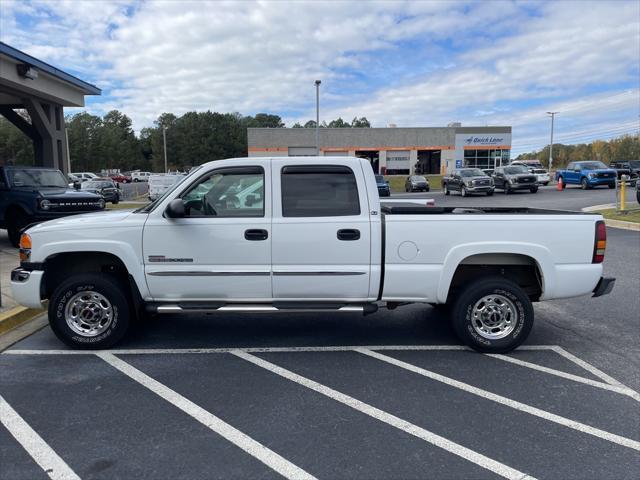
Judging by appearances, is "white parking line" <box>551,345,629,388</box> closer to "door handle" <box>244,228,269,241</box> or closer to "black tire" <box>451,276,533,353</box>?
"black tire" <box>451,276,533,353</box>

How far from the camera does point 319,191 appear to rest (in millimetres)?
5117

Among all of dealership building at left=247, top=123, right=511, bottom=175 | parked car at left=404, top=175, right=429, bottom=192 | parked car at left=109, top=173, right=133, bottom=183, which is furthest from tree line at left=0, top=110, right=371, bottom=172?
parked car at left=404, top=175, right=429, bottom=192

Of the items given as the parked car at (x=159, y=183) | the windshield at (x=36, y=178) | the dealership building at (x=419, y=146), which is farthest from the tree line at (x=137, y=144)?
the windshield at (x=36, y=178)

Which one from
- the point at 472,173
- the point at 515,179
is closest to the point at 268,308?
the point at 515,179

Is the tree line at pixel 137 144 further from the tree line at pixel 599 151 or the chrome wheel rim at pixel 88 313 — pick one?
the chrome wheel rim at pixel 88 313

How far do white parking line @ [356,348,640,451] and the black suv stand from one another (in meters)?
8.68

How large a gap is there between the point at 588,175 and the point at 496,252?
3065 cm

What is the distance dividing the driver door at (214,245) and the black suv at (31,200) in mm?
7287

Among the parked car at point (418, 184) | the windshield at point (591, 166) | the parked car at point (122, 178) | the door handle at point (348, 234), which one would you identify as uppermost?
the parked car at point (122, 178)

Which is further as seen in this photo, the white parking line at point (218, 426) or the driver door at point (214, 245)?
the driver door at point (214, 245)

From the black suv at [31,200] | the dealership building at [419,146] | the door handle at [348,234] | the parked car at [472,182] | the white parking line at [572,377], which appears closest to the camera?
the white parking line at [572,377]

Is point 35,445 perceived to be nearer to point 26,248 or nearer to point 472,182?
point 26,248

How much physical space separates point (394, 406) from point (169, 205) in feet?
8.91

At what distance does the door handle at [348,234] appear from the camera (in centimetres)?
494
